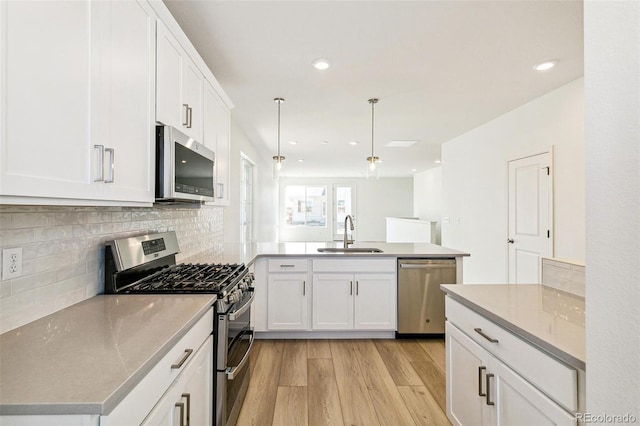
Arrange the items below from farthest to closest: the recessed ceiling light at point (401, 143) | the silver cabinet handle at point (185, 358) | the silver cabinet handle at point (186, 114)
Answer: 1. the recessed ceiling light at point (401, 143)
2. the silver cabinet handle at point (186, 114)
3. the silver cabinet handle at point (185, 358)

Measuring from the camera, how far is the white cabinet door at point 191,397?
3.29 ft

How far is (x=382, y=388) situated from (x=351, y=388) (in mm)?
226

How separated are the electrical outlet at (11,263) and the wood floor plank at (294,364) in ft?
5.97

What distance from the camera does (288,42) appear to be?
7.67 ft

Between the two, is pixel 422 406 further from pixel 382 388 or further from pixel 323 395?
pixel 323 395

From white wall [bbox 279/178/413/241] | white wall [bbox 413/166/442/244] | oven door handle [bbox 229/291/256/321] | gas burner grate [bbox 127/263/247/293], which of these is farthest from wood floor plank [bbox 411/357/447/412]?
white wall [bbox 279/178/413/241]

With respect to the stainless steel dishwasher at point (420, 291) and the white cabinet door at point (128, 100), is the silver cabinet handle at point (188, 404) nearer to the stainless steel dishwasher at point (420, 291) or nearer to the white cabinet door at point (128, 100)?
the white cabinet door at point (128, 100)

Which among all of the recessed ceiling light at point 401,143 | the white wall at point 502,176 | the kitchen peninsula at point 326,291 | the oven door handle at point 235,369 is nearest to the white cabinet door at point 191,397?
the oven door handle at point 235,369

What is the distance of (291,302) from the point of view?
10.4 feet

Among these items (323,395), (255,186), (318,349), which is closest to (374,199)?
(255,186)

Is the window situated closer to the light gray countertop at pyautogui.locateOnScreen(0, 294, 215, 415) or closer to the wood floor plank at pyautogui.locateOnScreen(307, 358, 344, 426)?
the wood floor plank at pyautogui.locateOnScreen(307, 358, 344, 426)

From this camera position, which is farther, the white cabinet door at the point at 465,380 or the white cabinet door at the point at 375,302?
the white cabinet door at the point at 375,302

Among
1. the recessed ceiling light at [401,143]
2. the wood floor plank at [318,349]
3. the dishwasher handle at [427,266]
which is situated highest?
the recessed ceiling light at [401,143]

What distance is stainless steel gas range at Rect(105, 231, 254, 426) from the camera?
1.56 metres
